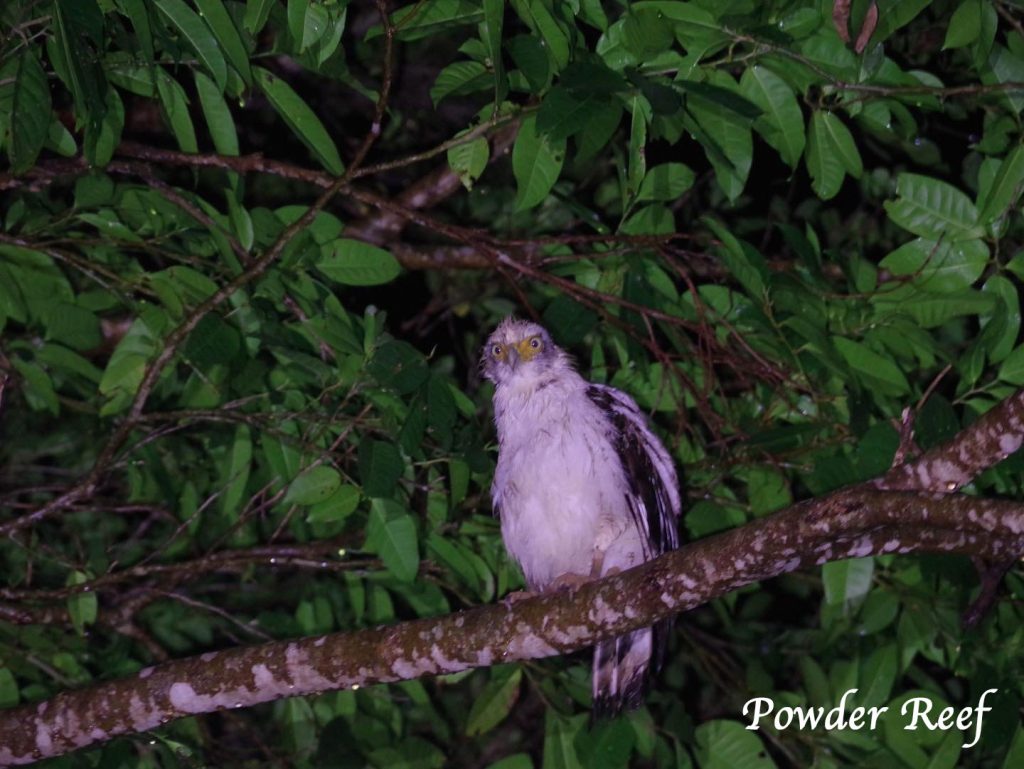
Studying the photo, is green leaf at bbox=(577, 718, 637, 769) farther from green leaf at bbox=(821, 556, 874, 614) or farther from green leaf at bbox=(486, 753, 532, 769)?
green leaf at bbox=(821, 556, 874, 614)

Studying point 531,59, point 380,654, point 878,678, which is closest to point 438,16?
point 531,59

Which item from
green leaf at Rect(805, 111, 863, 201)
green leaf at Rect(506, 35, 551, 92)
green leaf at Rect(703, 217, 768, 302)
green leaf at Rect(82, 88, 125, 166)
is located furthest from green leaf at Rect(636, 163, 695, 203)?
green leaf at Rect(82, 88, 125, 166)

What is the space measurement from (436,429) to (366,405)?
66cm

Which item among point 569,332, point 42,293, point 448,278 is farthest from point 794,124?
point 448,278

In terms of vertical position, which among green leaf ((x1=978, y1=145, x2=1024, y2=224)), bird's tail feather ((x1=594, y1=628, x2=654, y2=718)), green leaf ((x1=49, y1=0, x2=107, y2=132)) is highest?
green leaf ((x1=49, y1=0, x2=107, y2=132))

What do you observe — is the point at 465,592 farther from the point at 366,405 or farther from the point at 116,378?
the point at 116,378

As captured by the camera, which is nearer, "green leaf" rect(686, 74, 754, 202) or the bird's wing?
"green leaf" rect(686, 74, 754, 202)

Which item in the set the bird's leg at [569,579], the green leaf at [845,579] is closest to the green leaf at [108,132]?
the bird's leg at [569,579]

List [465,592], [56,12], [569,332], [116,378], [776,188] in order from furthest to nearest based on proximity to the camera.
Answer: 1. [776,188]
2. [465,592]
3. [569,332]
4. [116,378]
5. [56,12]

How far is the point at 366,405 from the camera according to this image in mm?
4297

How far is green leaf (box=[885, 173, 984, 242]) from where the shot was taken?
151 inches

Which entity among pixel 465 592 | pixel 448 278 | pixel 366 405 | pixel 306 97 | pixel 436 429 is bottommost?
pixel 465 592

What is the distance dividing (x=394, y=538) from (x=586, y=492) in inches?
25.0

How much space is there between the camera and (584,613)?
10.7 ft
